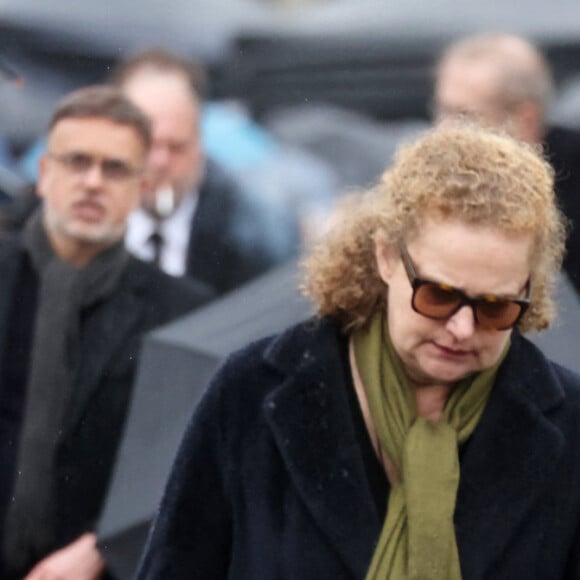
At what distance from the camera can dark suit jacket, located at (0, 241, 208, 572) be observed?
4.16 meters

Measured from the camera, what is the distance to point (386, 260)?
2.93 metres

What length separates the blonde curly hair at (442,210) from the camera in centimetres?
279

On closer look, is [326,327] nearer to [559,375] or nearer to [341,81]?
[559,375]

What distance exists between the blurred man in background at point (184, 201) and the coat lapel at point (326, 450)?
215 cm

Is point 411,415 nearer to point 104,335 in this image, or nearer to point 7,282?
point 104,335

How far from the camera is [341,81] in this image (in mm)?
8953

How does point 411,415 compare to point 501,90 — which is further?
point 501,90

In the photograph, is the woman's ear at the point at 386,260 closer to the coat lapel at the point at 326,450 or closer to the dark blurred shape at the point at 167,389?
the coat lapel at the point at 326,450

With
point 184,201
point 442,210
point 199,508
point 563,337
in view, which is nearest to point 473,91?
point 184,201

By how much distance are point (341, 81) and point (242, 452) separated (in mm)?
6169

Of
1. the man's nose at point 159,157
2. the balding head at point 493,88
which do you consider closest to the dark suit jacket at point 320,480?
the balding head at point 493,88

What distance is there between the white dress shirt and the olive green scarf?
232 centimetres

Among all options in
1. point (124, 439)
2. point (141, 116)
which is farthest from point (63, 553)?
point (141, 116)

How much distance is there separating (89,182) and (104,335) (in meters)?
0.42
